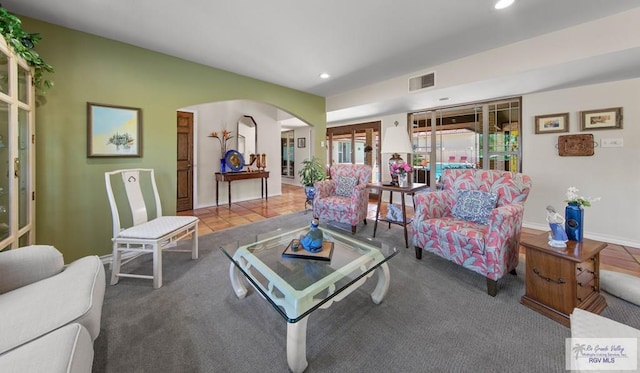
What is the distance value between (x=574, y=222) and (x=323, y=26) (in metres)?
2.58

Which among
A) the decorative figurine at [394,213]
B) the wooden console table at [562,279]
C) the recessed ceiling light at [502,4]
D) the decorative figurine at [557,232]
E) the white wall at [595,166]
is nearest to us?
the wooden console table at [562,279]

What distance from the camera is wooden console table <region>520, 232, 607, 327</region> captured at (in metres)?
1.53

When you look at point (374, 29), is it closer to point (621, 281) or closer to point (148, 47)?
point (148, 47)

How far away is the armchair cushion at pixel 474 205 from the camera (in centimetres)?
228

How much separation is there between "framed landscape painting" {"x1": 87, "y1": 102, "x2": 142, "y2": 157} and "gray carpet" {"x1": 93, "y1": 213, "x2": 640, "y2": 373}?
1.36 metres

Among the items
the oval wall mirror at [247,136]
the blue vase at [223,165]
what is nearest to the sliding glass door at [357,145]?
the oval wall mirror at [247,136]

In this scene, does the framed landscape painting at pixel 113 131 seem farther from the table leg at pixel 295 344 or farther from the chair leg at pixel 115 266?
the table leg at pixel 295 344

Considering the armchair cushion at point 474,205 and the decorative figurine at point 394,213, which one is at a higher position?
the armchair cushion at point 474,205

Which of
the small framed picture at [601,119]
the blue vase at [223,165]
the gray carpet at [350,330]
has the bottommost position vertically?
the gray carpet at [350,330]

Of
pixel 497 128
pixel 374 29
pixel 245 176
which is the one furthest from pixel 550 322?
pixel 245 176

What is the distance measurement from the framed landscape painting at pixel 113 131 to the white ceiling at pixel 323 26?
70 centimetres

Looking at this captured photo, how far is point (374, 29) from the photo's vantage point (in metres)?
→ 2.39

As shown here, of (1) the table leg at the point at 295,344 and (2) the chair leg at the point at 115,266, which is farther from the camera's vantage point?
(2) the chair leg at the point at 115,266

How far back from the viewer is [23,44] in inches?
73.0
